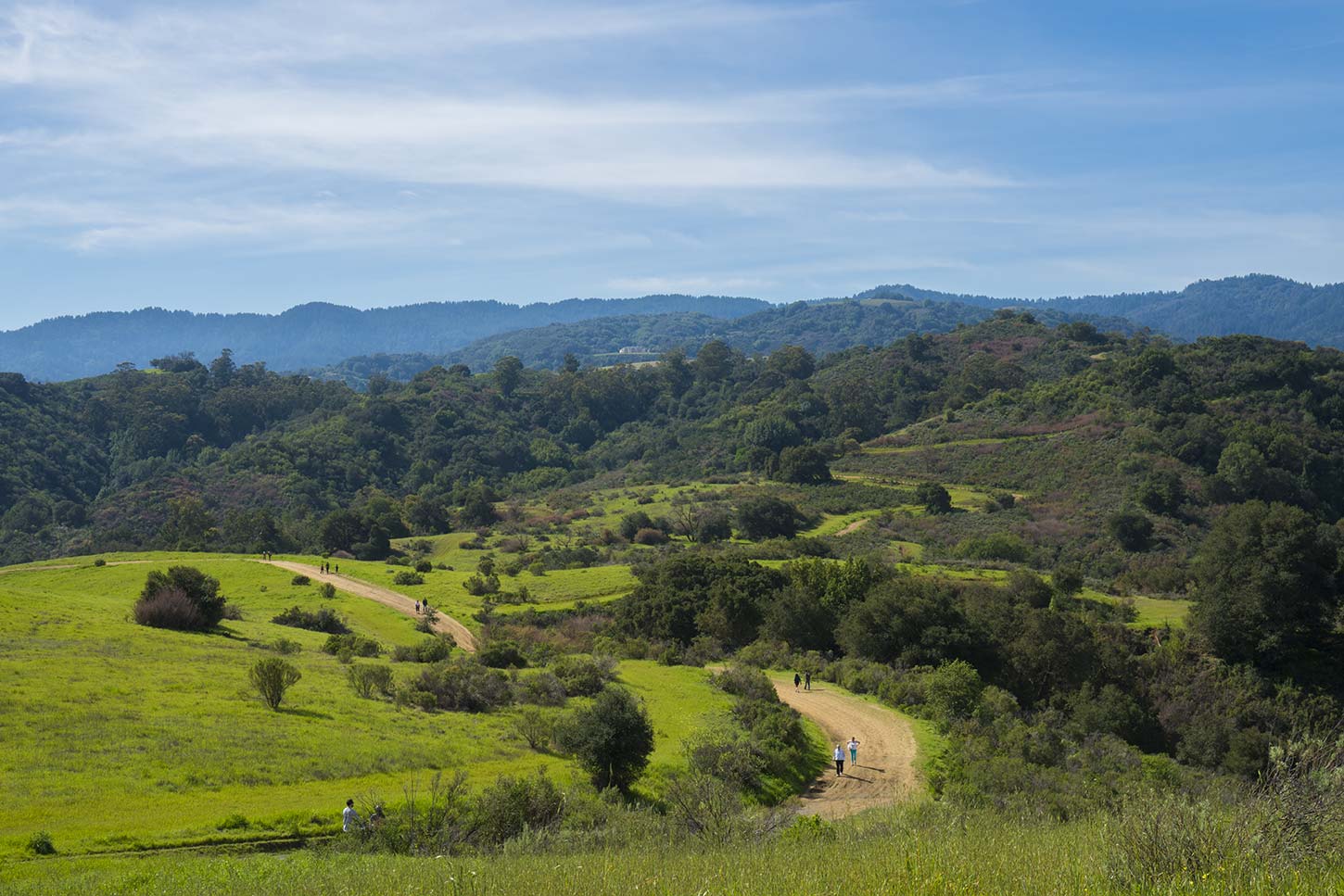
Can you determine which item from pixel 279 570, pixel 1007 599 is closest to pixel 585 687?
pixel 1007 599

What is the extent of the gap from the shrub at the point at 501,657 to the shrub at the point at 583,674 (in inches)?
56.6

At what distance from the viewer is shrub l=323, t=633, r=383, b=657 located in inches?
1190

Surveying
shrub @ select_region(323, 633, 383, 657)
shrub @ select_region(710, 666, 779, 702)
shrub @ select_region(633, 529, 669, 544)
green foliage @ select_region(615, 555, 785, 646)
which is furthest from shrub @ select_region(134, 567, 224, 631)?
shrub @ select_region(633, 529, 669, 544)

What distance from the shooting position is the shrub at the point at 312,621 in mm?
35812

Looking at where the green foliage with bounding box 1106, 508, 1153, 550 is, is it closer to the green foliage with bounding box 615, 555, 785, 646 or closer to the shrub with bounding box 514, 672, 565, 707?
the green foliage with bounding box 615, 555, 785, 646

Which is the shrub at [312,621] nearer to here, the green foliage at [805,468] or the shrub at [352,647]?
the shrub at [352,647]

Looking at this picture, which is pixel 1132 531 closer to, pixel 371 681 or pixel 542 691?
pixel 542 691

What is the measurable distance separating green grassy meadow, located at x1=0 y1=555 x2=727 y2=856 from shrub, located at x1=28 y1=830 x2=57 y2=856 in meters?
0.12

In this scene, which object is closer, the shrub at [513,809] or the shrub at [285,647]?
the shrub at [513,809]

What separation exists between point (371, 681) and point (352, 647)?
727cm

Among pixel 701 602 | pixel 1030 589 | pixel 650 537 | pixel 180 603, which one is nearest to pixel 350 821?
pixel 180 603

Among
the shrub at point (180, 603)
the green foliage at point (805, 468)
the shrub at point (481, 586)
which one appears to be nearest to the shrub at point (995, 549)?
the green foliage at point (805, 468)

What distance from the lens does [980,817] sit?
11.2m

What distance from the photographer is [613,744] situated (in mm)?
18266
